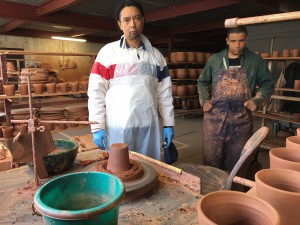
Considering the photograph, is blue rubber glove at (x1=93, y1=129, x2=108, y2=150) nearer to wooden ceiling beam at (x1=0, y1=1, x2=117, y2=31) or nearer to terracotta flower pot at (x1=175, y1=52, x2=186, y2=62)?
wooden ceiling beam at (x1=0, y1=1, x2=117, y2=31)

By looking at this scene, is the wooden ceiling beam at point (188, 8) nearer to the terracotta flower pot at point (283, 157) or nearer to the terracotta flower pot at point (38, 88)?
the terracotta flower pot at point (38, 88)

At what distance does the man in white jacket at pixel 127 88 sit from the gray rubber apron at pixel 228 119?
0.86 metres

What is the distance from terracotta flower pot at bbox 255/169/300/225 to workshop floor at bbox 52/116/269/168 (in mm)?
2514

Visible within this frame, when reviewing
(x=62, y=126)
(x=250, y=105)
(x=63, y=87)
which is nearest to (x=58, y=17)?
(x=63, y=87)

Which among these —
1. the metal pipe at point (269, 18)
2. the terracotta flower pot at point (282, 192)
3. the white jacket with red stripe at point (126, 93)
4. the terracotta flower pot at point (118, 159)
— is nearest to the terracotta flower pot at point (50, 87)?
the white jacket with red stripe at point (126, 93)

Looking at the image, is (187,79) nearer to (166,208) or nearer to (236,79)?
(236,79)

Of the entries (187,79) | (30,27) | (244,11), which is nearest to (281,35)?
(244,11)

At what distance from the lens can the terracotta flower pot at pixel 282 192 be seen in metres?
0.71

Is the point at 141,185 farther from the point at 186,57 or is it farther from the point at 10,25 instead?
the point at 10,25

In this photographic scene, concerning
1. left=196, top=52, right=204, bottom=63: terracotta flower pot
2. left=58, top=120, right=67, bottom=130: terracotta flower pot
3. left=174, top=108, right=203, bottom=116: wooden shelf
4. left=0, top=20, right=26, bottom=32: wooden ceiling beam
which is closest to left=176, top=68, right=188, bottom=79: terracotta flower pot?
left=196, top=52, right=204, bottom=63: terracotta flower pot

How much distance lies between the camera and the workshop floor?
4570 millimetres

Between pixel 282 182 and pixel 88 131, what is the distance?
5.70 meters

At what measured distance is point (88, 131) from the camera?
620 cm

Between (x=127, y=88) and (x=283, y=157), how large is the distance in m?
1.30
